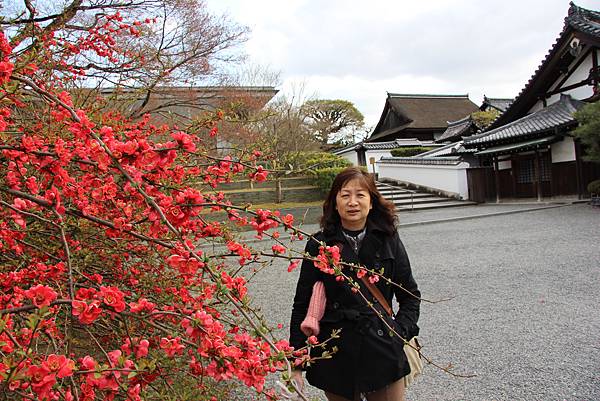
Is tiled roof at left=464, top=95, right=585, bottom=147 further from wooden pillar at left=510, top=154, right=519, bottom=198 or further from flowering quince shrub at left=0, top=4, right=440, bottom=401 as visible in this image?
flowering quince shrub at left=0, top=4, right=440, bottom=401

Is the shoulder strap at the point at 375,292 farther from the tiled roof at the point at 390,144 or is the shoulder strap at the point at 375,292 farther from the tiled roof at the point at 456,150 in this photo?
the tiled roof at the point at 390,144

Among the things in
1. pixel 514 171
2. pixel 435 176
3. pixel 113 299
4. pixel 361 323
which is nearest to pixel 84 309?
pixel 113 299

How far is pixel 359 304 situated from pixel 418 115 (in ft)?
94.4

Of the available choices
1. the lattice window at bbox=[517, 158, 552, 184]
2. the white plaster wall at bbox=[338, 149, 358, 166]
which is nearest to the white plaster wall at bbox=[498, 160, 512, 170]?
the lattice window at bbox=[517, 158, 552, 184]

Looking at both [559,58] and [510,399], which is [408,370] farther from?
[559,58]

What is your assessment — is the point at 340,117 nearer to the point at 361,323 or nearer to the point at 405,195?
the point at 405,195

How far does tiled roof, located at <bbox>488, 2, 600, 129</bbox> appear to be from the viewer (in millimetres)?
14125

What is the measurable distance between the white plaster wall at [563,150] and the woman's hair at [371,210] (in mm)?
14614

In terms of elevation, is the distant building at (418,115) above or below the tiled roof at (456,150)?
above

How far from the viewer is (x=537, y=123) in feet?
50.0

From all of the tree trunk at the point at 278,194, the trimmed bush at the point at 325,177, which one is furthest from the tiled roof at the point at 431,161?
the tree trunk at the point at 278,194

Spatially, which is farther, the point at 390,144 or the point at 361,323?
the point at 390,144

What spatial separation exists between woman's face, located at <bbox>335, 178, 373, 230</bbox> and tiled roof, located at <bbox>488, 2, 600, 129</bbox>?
49.7 ft

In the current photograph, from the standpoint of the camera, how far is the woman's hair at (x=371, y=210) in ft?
6.81
